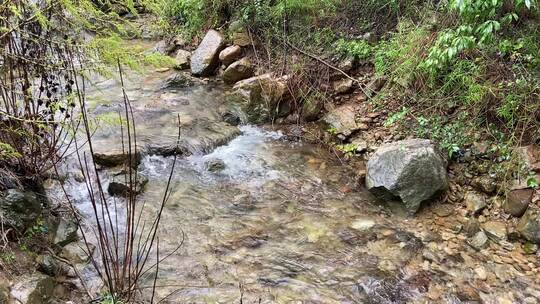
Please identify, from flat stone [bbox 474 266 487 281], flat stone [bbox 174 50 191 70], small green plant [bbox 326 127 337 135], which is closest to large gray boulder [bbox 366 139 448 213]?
flat stone [bbox 474 266 487 281]

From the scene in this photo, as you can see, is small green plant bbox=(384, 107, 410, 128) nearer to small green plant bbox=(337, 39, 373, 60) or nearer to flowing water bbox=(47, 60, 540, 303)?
flowing water bbox=(47, 60, 540, 303)

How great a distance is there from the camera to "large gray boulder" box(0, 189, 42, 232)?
2750mm

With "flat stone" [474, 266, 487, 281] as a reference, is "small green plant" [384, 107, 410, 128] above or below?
above

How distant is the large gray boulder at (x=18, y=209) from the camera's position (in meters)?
2.75

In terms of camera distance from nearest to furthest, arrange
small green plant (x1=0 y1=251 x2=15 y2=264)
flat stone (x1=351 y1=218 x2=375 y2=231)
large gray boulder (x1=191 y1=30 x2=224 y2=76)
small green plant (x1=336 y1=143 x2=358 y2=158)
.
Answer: small green plant (x1=0 y1=251 x2=15 y2=264), flat stone (x1=351 y1=218 x2=375 y2=231), small green plant (x1=336 y1=143 x2=358 y2=158), large gray boulder (x1=191 y1=30 x2=224 y2=76)

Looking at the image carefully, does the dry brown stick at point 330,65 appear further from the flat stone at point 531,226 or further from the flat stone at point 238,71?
the flat stone at point 531,226

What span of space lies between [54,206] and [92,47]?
132cm

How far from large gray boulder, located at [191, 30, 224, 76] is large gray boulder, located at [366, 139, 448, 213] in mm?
3750

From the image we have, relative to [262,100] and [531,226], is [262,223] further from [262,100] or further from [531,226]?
[262,100]

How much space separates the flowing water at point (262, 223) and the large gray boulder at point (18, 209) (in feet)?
2.39

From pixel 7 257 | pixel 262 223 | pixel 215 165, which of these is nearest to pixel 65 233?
pixel 7 257

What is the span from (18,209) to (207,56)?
176 inches

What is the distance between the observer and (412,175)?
3.84 meters

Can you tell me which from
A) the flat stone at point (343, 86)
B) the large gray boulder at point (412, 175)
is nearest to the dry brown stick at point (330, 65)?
the flat stone at point (343, 86)
